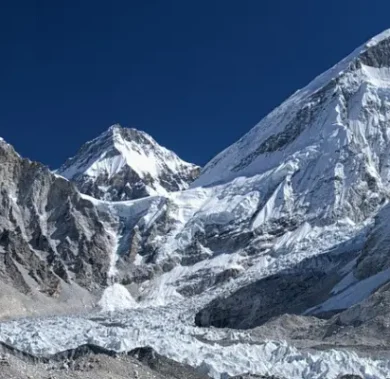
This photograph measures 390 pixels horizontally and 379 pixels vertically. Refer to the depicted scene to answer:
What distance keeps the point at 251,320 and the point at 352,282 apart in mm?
16669

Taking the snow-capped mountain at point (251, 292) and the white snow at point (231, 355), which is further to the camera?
the snow-capped mountain at point (251, 292)

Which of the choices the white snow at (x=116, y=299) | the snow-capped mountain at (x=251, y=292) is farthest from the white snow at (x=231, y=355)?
the white snow at (x=116, y=299)

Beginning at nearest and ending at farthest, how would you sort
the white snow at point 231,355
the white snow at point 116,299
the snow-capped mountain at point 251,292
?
the white snow at point 231,355
the snow-capped mountain at point 251,292
the white snow at point 116,299

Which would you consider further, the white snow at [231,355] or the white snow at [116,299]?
the white snow at [116,299]

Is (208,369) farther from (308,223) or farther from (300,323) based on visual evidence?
(308,223)

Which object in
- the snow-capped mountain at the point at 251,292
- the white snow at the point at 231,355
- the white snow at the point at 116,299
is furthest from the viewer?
the white snow at the point at 116,299

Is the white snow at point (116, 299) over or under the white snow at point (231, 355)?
over

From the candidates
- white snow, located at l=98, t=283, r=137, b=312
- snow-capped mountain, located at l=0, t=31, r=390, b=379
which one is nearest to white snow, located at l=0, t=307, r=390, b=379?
snow-capped mountain, located at l=0, t=31, r=390, b=379

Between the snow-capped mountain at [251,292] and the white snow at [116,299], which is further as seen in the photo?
the white snow at [116,299]

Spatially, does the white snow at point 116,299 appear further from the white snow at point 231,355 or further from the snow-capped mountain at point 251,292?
the white snow at point 231,355

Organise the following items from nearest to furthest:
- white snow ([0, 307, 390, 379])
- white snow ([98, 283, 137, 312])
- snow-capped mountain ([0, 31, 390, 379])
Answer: white snow ([0, 307, 390, 379])
snow-capped mountain ([0, 31, 390, 379])
white snow ([98, 283, 137, 312])

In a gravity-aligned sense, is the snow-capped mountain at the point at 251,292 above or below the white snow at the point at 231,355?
above

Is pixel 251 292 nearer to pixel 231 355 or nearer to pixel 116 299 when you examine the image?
pixel 116 299

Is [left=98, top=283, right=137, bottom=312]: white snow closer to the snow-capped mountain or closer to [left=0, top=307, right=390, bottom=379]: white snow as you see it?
the snow-capped mountain
